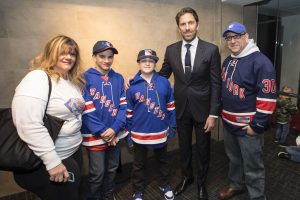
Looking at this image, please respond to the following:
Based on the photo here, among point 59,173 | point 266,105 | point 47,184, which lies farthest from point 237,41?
point 47,184

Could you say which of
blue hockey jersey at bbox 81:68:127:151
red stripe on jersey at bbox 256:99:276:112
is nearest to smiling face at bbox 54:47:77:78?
blue hockey jersey at bbox 81:68:127:151

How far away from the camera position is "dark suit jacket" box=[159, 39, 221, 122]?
6.52 ft

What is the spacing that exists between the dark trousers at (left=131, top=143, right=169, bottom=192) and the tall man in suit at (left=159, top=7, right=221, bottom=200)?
309 mm

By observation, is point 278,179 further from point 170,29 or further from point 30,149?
point 30,149

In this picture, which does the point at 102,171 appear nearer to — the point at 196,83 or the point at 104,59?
the point at 104,59

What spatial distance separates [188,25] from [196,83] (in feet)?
1.69

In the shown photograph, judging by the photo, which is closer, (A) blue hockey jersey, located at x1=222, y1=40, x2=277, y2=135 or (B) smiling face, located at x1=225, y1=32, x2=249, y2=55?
(A) blue hockey jersey, located at x1=222, y1=40, x2=277, y2=135

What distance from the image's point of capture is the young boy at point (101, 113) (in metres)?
1.83

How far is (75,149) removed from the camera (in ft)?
4.98

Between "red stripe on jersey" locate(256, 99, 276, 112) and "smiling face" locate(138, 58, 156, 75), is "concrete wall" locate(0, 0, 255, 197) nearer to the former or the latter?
"smiling face" locate(138, 58, 156, 75)

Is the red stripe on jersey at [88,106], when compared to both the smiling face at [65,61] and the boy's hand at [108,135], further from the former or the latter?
the smiling face at [65,61]

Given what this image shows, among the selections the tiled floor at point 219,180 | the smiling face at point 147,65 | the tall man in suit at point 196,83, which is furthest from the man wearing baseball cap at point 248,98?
the smiling face at point 147,65

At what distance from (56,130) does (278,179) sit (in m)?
2.43

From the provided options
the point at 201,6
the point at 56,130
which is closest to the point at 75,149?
the point at 56,130
